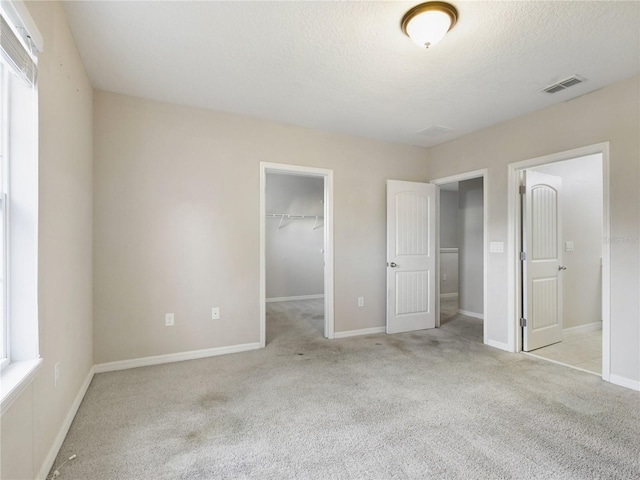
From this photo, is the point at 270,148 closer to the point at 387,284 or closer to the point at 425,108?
the point at 425,108

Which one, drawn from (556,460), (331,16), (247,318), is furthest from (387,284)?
(331,16)

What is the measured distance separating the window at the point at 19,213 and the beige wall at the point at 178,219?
1486 mm

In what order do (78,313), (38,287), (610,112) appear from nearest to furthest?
(38,287), (78,313), (610,112)

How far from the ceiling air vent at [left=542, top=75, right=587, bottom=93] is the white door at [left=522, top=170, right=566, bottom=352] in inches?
36.4

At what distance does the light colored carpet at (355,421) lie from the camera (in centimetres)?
167

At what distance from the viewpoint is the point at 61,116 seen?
1.95 m

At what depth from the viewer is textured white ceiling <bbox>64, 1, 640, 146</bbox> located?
1895 mm

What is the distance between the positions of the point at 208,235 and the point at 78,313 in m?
1.29

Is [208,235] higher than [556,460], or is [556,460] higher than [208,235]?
[208,235]

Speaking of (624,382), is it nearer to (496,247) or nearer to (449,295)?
(496,247)

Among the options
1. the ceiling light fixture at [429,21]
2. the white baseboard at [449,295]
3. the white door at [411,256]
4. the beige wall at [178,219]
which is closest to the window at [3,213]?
the beige wall at [178,219]

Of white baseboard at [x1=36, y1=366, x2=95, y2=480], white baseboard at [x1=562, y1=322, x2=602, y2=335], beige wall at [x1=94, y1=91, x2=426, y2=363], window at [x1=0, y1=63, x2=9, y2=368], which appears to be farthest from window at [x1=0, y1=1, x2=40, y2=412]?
white baseboard at [x1=562, y1=322, x2=602, y2=335]

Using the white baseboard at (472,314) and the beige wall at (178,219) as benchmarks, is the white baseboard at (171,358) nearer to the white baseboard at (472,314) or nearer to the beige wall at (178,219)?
the beige wall at (178,219)

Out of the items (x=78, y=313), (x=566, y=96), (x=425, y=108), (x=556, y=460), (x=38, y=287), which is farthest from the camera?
(x=425, y=108)
